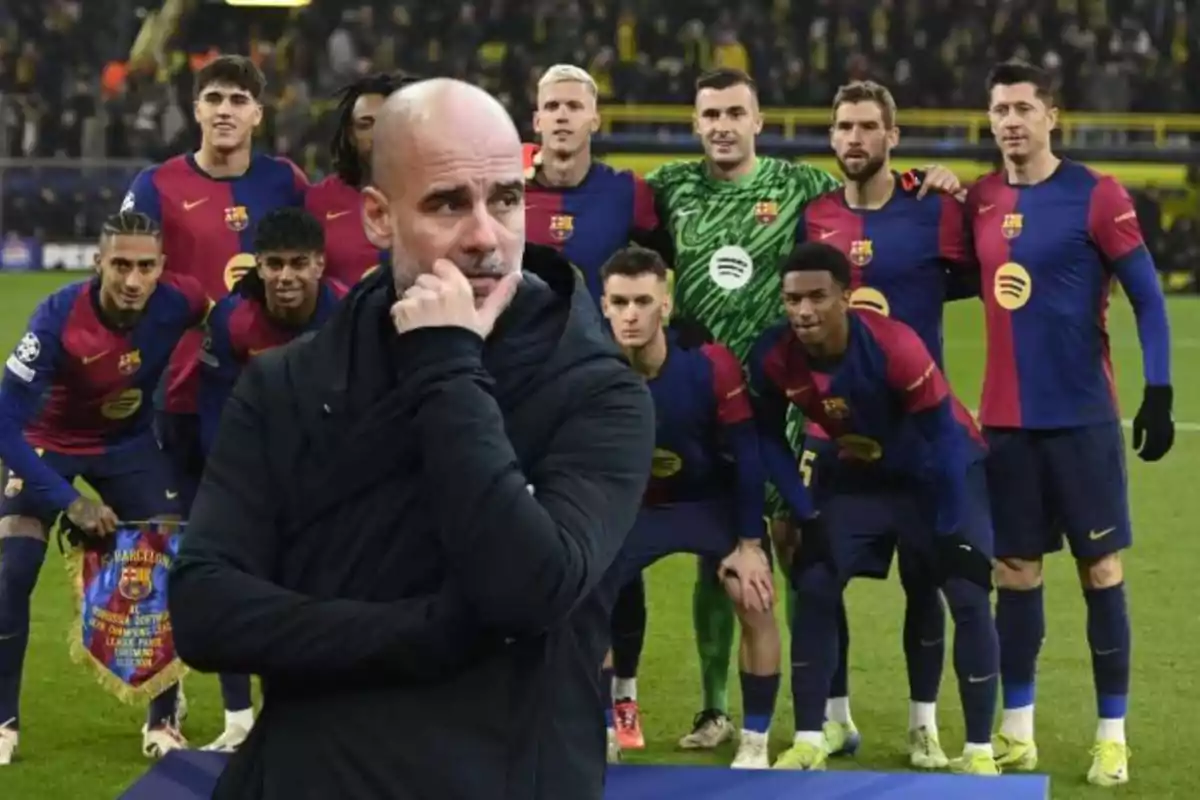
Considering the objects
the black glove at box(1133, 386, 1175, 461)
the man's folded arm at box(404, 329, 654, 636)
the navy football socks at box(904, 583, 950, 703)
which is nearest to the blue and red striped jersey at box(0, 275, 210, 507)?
the navy football socks at box(904, 583, 950, 703)

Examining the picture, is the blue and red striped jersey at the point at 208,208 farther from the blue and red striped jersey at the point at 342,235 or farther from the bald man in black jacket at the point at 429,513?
the bald man in black jacket at the point at 429,513

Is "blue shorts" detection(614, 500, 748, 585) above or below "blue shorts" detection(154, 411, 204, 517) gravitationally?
below

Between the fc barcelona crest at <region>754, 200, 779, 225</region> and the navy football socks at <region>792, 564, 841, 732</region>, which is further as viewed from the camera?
the fc barcelona crest at <region>754, 200, 779, 225</region>

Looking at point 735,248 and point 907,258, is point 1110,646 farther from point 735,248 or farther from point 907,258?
point 735,248

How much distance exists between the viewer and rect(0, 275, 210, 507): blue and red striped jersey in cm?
598

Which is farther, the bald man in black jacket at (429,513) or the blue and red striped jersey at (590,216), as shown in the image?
the blue and red striped jersey at (590,216)

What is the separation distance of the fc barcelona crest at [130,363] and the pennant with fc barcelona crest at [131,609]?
18.4 inches

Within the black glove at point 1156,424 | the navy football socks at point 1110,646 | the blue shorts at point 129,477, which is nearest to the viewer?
the black glove at point 1156,424

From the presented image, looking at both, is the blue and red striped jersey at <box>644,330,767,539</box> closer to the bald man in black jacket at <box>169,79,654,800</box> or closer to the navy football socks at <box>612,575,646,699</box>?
the navy football socks at <box>612,575,646,699</box>

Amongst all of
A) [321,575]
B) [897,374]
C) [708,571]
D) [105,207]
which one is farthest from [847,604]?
[105,207]

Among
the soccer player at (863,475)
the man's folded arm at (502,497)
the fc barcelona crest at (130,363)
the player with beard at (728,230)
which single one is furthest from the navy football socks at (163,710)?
the man's folded arm at (502,497)

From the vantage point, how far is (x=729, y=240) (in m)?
6.35

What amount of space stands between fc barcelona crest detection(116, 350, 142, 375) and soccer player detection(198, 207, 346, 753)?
227mm

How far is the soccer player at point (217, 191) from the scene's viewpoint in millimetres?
6438
